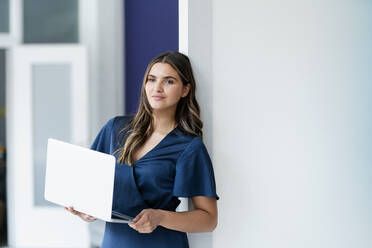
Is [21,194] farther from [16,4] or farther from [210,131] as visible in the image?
[210,131]

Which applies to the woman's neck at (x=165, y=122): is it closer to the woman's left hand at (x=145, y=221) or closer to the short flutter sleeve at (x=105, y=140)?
the short flutter sleeve at (x=105, y=140)

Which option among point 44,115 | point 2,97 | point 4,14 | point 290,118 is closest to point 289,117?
point 290,118

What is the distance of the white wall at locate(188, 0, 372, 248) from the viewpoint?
158 cm

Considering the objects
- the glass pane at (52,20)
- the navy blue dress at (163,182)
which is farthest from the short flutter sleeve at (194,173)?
the glass pane at (52,20)

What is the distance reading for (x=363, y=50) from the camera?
5.41ft

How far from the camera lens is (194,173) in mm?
1430

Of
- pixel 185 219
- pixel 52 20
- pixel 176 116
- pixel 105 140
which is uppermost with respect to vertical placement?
pixel 52 20

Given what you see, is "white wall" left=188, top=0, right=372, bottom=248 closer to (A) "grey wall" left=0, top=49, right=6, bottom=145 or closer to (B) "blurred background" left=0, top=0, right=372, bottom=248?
(B) "blurred background" left=0, top=0, right=372, bottom=248

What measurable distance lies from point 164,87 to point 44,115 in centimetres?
262

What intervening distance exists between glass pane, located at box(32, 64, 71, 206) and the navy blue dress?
245 centimetres

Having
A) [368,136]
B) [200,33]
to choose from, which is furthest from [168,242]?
[368,136]

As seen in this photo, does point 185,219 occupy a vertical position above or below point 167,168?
below

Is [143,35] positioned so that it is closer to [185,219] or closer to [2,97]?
[185,219]

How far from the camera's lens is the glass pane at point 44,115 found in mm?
A: 3725
